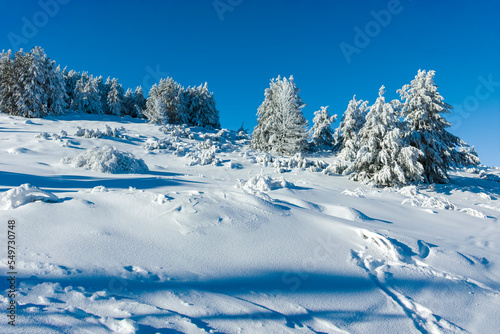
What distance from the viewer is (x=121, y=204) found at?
326cm

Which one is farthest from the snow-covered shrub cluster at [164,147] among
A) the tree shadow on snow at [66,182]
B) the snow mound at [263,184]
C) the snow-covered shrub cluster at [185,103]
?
the snow-covered shrub cluster at [185,103]

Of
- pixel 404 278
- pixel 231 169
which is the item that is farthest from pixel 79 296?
pixel 231 169

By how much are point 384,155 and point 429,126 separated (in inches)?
222

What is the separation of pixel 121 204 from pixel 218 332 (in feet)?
7.66

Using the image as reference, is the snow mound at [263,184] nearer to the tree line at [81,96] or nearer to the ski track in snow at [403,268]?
the ski track in snow at [403,268]

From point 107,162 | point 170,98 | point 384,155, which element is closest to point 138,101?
point 170,98

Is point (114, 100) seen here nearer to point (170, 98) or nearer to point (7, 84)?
point (170, 98)

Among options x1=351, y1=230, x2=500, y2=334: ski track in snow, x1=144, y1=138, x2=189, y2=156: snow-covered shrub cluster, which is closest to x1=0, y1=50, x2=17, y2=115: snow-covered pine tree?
x1=144, y1=138, x2=189, y2=156: snow-covered shrub cluster

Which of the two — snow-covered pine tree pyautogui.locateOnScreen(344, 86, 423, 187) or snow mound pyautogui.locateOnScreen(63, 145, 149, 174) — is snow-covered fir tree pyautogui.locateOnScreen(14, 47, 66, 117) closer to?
snow mound pyautogui.locateOnScreen(63, 145, 149, 174)

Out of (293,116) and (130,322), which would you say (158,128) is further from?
(130,322)

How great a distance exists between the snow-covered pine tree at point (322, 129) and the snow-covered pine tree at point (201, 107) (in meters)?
16.1

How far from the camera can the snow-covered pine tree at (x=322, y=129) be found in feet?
79.0

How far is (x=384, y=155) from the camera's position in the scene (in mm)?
10680

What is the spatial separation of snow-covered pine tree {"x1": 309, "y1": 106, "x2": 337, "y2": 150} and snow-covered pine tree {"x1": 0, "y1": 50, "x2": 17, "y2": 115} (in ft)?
94.1
